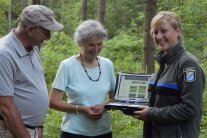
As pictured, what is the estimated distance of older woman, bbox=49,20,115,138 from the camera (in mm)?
3721

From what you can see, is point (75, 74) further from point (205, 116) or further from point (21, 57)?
point (205, 116)

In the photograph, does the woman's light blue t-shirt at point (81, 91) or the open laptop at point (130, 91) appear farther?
the woman's light blue t-shirt at point (81, 91)

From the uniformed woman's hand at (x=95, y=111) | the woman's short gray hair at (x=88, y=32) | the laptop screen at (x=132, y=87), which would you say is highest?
the woman's short gray hair at (x=88, y=32)

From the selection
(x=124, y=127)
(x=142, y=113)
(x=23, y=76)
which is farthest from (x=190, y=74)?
(x=124, y=127)

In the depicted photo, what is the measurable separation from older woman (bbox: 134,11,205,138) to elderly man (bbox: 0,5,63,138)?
2.84ft

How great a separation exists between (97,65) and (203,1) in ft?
36.1

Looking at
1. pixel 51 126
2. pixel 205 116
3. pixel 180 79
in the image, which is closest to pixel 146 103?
pixel 180 79

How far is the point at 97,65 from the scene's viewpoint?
3.89 meters

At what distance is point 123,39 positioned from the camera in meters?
20.6

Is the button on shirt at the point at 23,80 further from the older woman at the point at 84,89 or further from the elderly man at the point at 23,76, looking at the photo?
the older woman at the point at 84,89

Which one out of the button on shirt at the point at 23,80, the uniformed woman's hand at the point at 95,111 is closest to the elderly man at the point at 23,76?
the button on shirt at the point at 23,80

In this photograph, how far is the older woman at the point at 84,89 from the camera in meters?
3.72

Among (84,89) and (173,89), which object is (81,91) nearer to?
(84,89)

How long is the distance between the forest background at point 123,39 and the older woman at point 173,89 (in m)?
2.72
